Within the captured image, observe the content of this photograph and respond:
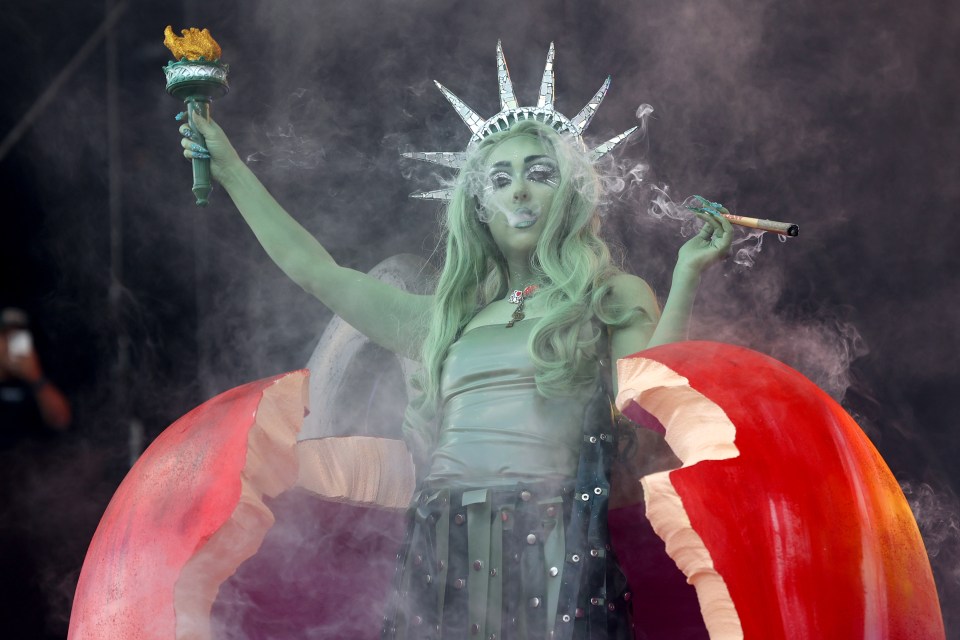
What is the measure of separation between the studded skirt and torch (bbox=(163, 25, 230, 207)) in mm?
871

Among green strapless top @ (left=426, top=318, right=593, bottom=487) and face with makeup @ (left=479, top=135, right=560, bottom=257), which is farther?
face with makeup @ (left=479, top=135, right=560, bottom=257)

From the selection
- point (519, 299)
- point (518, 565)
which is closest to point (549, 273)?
point (519, 299)

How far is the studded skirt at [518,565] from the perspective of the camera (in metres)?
2.29

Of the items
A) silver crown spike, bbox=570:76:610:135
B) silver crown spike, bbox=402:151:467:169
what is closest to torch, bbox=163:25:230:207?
silver crown spike, bbox=402:151:467:169

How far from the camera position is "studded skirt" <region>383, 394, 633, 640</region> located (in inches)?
90.3

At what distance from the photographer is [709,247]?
8.02ft

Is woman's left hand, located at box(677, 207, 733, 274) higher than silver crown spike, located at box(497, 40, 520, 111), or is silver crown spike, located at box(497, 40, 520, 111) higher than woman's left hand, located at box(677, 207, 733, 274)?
silver crown spike, located at box(497, 40, 520, 111)

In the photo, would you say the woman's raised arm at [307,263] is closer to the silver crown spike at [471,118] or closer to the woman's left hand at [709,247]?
the silver crown spike at [471,118]

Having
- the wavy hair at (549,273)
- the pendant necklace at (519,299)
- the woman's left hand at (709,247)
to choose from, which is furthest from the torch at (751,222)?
the pendant necklace at (519,299)

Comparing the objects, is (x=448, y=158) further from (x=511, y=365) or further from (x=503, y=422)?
(x=503, y=422)

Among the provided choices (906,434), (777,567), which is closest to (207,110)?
(777,567)

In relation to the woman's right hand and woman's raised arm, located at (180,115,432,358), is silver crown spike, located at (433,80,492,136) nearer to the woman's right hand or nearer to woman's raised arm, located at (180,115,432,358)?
woman's raised arm, located at (180,115,432,358)

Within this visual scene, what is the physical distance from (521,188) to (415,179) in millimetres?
994

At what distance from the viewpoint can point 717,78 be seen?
3482 millimetres
